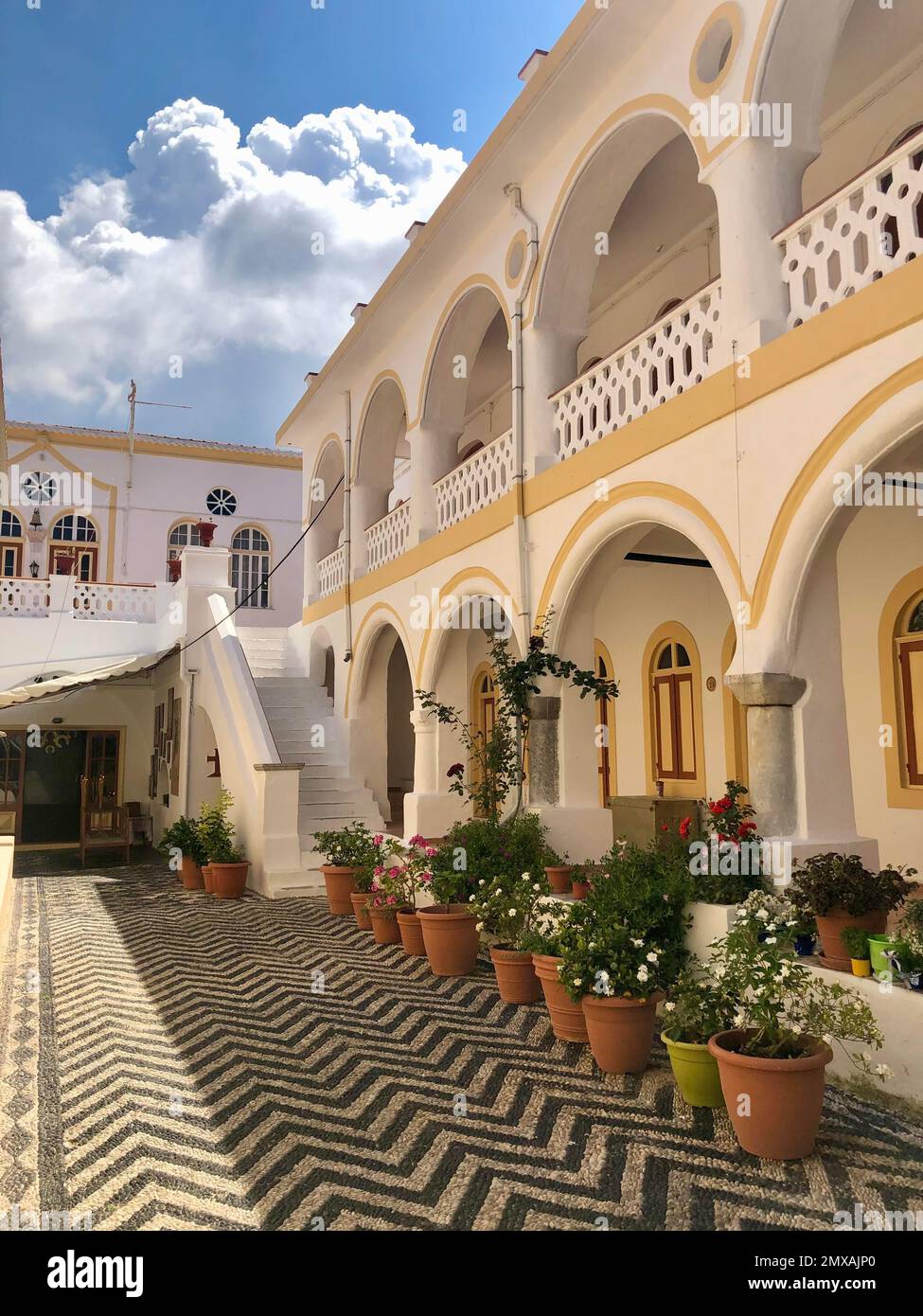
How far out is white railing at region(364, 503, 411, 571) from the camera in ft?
37.8

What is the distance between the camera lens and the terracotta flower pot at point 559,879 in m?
6.95

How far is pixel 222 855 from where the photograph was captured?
33.8 ft

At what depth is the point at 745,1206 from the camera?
10.6 feet

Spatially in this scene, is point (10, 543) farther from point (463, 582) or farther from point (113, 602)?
point (463, 582)

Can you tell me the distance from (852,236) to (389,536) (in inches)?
305

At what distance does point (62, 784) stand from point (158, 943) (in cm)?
974

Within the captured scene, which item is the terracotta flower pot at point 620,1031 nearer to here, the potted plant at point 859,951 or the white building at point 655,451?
the potted plant at point 859,951

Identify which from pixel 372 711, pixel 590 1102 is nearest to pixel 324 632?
pixel 372 711

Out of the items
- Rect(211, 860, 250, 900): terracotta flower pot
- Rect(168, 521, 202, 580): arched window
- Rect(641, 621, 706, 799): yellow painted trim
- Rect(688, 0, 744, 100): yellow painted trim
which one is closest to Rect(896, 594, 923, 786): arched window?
Rect(641, 621, 706, 799): yellow painted trim

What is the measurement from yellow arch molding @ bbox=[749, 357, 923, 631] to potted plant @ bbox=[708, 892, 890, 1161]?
2.03m

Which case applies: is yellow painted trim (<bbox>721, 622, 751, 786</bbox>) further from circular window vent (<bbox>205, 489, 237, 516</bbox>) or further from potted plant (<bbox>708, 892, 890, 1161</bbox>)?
circular window vent (<bbox>205, 489, 237, 516</bbox>)

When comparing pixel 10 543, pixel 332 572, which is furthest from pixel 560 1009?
pixel 10 543

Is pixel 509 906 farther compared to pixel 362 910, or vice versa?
pixel 362 910
